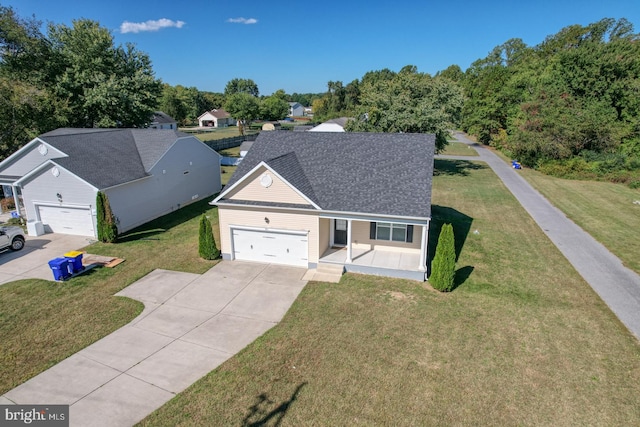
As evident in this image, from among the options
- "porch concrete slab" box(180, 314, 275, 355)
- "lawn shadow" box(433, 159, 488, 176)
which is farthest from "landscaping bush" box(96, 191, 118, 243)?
"lawn shadow" box(433, 159, 488, 176)

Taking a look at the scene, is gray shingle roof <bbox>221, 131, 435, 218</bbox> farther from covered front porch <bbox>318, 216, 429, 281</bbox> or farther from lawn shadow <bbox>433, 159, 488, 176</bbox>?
lawn shadow <bbox>433, 159, 488, 176</bbox>

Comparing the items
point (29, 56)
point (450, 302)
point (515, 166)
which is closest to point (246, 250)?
point (450, 302)

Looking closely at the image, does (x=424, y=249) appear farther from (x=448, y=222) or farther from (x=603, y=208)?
(x=603, y=208)

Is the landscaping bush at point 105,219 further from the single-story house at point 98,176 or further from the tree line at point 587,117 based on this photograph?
the tree line at point 587,117

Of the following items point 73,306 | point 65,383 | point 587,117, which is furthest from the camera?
point 587,117

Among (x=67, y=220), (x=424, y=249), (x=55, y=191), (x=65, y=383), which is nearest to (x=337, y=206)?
(x=424, y=249)
